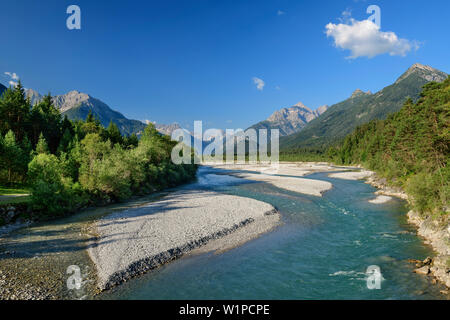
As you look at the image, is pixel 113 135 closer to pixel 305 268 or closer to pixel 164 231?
pixel 164 231

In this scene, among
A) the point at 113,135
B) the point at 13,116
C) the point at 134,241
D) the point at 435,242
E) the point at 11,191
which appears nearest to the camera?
the point at 435,242

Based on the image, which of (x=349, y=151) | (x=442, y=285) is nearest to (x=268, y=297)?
(x=442, y=285)

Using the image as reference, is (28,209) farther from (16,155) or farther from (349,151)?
(349,151)

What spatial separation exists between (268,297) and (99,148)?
137 ft

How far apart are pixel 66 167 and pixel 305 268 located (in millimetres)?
38506

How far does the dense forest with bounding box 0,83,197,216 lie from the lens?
3027 cm

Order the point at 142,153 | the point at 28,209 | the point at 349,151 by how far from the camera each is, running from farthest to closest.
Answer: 1. the point at 349,151
2. the point at 142,153
3. the point at 28,209

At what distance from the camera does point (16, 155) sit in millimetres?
37250

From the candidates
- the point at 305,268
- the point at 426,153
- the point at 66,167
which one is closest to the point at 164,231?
the point at 305,268

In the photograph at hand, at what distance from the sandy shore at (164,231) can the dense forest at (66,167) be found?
8.16 meters

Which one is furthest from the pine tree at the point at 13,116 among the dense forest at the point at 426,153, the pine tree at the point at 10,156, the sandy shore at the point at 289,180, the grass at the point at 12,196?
the dense forest at the point at 426,153

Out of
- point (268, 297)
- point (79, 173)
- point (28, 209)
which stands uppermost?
point (79, 173)

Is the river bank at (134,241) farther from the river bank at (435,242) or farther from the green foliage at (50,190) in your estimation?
the green foliage at (50,190)

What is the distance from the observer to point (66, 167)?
37750mm
